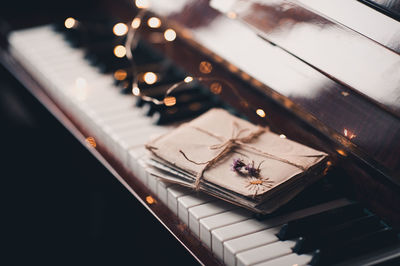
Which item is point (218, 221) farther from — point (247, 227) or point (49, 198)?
point (49, 198)

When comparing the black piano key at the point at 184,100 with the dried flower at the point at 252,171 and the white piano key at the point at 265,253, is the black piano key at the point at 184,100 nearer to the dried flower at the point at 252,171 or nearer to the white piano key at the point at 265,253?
the dried flower at the point at 252,171

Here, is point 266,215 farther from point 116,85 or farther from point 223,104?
point 116,85

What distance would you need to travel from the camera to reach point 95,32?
2.63 meters

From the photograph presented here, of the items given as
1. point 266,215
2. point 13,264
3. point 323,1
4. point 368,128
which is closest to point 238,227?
point 266,215

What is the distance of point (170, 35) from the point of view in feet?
7.11

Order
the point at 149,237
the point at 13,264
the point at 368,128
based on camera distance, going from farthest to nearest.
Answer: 1. the point at 13,264
2. the point at 149,237
3. the point at 368,128

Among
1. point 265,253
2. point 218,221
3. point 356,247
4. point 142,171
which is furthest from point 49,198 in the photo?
point 356,247

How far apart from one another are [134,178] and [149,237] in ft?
1.25

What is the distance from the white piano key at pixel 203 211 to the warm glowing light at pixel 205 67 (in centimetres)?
66

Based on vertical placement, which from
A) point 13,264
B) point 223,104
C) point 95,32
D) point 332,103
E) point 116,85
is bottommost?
point 13,264

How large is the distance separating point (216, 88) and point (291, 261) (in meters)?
0.82

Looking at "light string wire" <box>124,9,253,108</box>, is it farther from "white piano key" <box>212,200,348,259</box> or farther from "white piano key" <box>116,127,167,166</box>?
"white piano key" <box>212,200,348,259</box>

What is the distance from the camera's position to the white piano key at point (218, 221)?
1309 millimetres

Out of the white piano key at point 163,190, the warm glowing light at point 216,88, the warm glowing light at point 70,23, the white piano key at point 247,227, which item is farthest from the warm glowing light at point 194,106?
the warm glowing light at point 70,23
